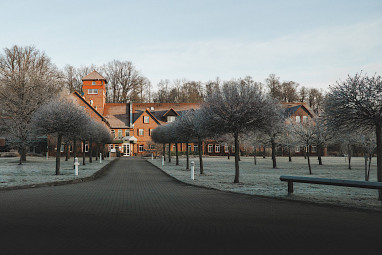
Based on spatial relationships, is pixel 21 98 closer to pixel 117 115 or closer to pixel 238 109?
pixel 238 109

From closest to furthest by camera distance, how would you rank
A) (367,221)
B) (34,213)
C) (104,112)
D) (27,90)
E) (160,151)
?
(367,221) → (34,213) → (27,90) → (160,151) → (104,112)

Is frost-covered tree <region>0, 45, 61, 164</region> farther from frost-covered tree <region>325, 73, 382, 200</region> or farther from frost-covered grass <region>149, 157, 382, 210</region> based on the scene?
frost-covered tree <region>325, 73, 382, 200</region>

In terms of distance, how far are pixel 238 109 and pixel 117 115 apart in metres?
51.3

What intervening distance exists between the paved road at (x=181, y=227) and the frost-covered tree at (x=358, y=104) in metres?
4.05

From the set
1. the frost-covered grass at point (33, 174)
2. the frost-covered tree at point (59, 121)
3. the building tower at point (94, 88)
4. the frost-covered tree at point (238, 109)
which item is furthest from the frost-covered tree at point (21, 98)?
the building tower at point (94, 88)

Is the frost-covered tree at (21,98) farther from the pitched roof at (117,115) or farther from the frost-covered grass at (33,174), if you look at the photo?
the pitched roof at (117,115)

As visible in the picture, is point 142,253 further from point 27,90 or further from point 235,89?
point 27,90

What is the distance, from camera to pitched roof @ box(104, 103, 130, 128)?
62688mm

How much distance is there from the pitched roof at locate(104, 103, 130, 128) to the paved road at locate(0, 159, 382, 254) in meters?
53.7

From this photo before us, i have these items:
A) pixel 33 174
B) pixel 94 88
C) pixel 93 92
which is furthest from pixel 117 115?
pixel 33 174

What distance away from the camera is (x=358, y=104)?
10.9 meters

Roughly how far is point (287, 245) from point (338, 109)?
766cm

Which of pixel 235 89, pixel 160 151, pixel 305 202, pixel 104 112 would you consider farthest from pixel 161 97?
pixel 305 202

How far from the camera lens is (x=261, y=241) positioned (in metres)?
5.29
